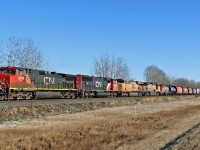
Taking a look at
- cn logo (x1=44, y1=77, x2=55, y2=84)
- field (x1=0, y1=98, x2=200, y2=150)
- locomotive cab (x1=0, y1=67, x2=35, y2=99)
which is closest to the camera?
field (x1=0, y1=98, x2=200, y2=150)

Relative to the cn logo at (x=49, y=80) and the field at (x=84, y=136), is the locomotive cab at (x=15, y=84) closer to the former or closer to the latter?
the cn logo at (x=49, y=80)

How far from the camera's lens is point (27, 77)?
1383 inches

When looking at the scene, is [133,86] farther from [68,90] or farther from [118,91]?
[68,90]

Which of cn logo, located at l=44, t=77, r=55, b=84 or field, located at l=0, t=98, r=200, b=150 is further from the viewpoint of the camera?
cn logo, located at l=44, t=77, r=55, b=84

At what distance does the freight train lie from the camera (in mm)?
32094

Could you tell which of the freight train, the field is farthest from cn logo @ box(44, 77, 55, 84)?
the field

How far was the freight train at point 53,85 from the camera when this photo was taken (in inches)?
1264

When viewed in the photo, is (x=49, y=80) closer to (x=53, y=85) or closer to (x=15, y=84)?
(x=53, y=85)

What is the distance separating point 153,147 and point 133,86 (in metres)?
57.2

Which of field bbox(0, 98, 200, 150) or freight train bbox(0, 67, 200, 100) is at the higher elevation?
freight train bbox(0, 67, 200, 100)

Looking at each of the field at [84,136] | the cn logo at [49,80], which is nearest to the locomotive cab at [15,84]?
the cn logo at [49,80]

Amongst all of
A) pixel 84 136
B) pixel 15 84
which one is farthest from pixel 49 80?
pixel 84 136

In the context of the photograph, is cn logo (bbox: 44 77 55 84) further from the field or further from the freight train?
the field

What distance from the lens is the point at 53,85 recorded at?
132ft
